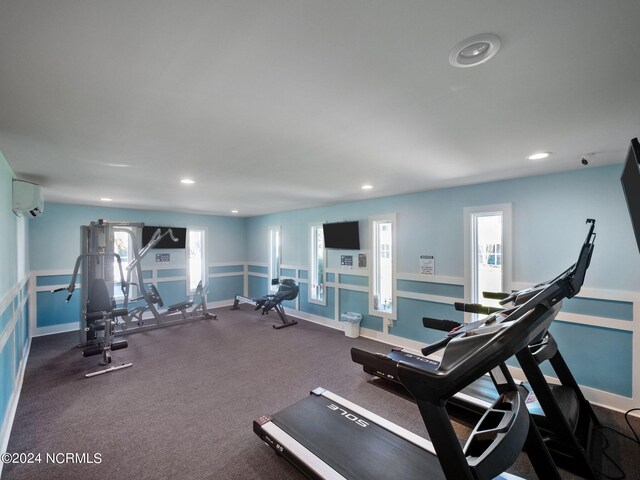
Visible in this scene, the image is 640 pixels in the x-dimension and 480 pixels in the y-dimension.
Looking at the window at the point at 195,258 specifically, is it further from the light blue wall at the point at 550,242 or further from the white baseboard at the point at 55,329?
the light blue wall at the point at 550,242

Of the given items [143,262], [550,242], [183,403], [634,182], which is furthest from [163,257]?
[634,182]

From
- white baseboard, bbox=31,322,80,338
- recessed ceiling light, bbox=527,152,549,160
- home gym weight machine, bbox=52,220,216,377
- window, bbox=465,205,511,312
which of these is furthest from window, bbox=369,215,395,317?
white baseboard, bbox=31,322,80,338

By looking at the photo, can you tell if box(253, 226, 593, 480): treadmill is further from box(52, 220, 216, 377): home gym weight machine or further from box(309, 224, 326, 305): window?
box(309, 224, 326, 305): window

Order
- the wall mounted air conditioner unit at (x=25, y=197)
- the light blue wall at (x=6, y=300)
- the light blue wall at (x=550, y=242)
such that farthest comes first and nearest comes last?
the wall mounted air conditioner unit at (x=25, y=197), the light blue wall at (x=550, y=242), the light blue wall at (x=6, y=300)

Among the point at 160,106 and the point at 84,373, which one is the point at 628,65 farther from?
the point at 84,373

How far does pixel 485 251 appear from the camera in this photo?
356 centimetres

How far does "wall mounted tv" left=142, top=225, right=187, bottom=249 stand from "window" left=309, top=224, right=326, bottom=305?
10.1 ft

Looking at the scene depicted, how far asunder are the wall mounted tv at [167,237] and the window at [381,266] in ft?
14.5

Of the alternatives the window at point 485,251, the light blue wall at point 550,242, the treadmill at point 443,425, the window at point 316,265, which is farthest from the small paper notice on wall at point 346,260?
the treadmill at point 443,425

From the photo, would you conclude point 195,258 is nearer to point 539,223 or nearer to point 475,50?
point 539,223

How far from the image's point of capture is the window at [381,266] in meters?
4.60

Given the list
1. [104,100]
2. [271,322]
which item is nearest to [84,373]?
[271,322]

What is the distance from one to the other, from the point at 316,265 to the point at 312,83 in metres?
4.76

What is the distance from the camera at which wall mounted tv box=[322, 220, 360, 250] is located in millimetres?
4969
